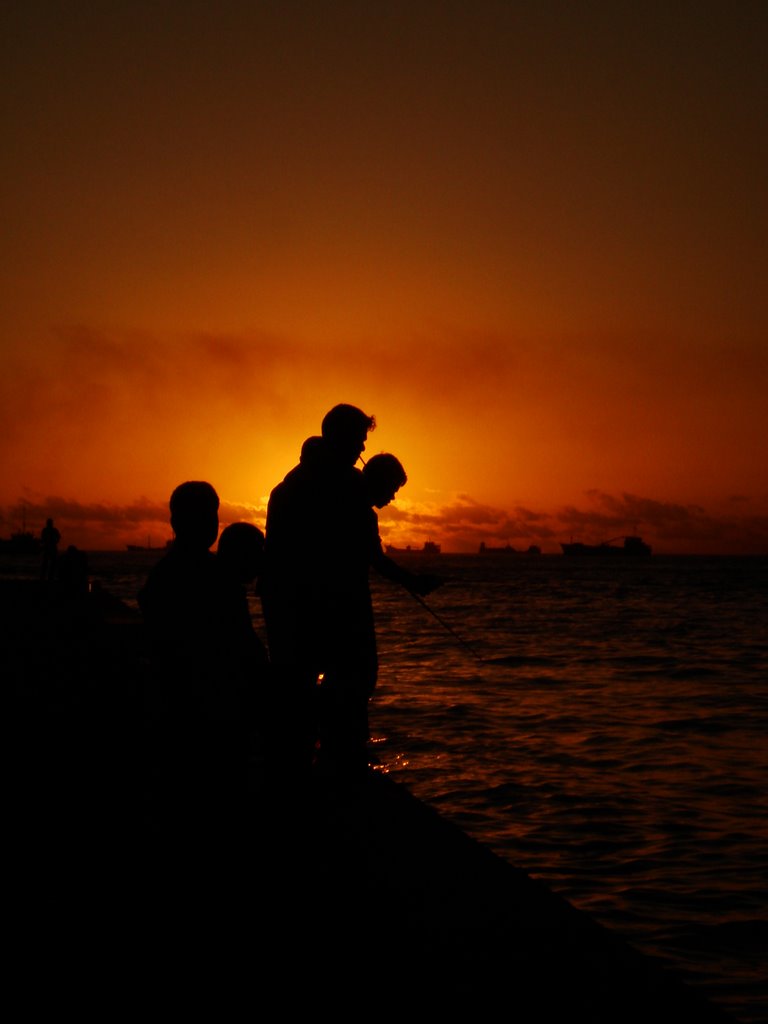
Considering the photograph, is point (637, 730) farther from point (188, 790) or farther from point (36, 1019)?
point (36, 1019)

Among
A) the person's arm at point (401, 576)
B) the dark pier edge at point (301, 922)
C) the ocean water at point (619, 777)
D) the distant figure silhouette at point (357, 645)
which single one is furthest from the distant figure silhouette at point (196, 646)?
the person's arm at point (401, 576)

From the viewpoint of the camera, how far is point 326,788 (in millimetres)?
5309

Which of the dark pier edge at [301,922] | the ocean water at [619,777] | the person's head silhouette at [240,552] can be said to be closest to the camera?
the dark pier edge at [301,922]

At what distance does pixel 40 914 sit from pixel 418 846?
1518 millimetres

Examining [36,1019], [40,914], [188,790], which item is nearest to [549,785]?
[188,790]

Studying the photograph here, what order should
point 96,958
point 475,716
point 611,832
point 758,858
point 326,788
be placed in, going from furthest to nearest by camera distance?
point 475,716
point 611,832
point 758,858
point 326,788
point 96,958

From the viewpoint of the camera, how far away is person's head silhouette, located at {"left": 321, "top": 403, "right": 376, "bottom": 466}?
4.67 meters

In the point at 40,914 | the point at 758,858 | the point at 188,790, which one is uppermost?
the point at 188,790

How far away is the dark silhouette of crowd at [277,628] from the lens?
13.0 feet

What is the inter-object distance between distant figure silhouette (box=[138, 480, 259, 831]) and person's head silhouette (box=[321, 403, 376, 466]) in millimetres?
818

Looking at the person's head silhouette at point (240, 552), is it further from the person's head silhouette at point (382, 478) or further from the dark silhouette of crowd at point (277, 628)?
the person's head silhouette at point (382, 478)

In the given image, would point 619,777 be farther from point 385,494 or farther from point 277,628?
point 277,628

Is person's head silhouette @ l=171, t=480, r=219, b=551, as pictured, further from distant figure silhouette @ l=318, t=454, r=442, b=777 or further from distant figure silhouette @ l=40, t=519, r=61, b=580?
distant figure silhouette @ l=40, t=519, r=61, b=580

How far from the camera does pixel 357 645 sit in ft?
15.2
